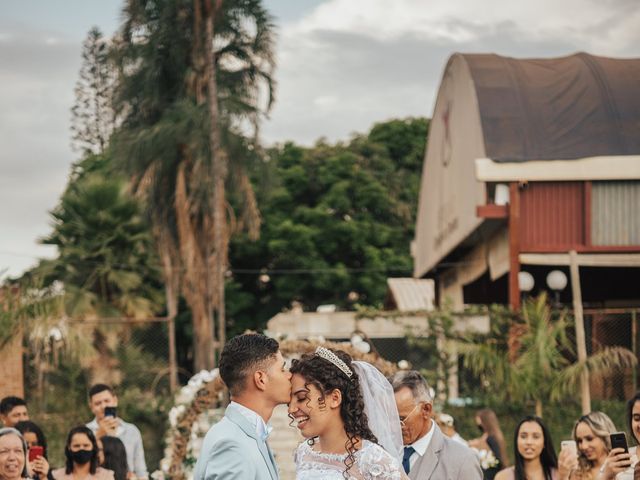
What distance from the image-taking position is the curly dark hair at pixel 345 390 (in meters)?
5.11

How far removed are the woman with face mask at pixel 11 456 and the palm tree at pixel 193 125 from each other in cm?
2237

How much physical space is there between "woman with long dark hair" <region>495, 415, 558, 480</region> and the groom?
3593mm

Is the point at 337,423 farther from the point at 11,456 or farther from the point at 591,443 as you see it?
the point at 591,443

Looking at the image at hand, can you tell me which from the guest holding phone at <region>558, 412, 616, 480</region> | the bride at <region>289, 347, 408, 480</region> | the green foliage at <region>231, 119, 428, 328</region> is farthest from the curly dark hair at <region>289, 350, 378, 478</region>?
the green foliage at <region>231, 119, 428, 328</region>

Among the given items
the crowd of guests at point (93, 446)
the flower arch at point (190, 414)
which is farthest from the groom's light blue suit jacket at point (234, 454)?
the flower arch at point (190, 414)

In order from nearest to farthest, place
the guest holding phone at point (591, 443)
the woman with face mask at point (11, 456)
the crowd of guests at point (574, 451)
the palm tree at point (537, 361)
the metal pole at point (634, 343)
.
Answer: the crowd of guests at point (574, 451) → the woman with face mask at point (11, 456) → the guest holding phone at point (591, 443) → the palm tree at point (537, 361) → the metal pole at point (634, 343)

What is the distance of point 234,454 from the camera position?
4.89 meters

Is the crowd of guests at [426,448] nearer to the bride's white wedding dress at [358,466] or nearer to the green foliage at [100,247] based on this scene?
the bride's white wedding dress at [358,466]

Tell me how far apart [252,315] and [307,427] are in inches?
1488

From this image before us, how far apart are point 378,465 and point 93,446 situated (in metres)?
5.13

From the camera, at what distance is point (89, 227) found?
103 feet

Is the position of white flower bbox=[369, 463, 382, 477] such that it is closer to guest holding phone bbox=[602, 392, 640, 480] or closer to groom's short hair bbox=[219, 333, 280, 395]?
groom's short hair bbox=[219, 333, 280, 395]

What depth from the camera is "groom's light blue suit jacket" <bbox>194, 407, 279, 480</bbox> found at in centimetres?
486

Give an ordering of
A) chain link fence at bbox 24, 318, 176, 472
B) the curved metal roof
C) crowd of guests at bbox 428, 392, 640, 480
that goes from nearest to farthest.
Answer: crowd of guests at bbox 428, 392, 640, 480, chain link fence at bbox 24, 318, 176, 472, the curved metal roof
